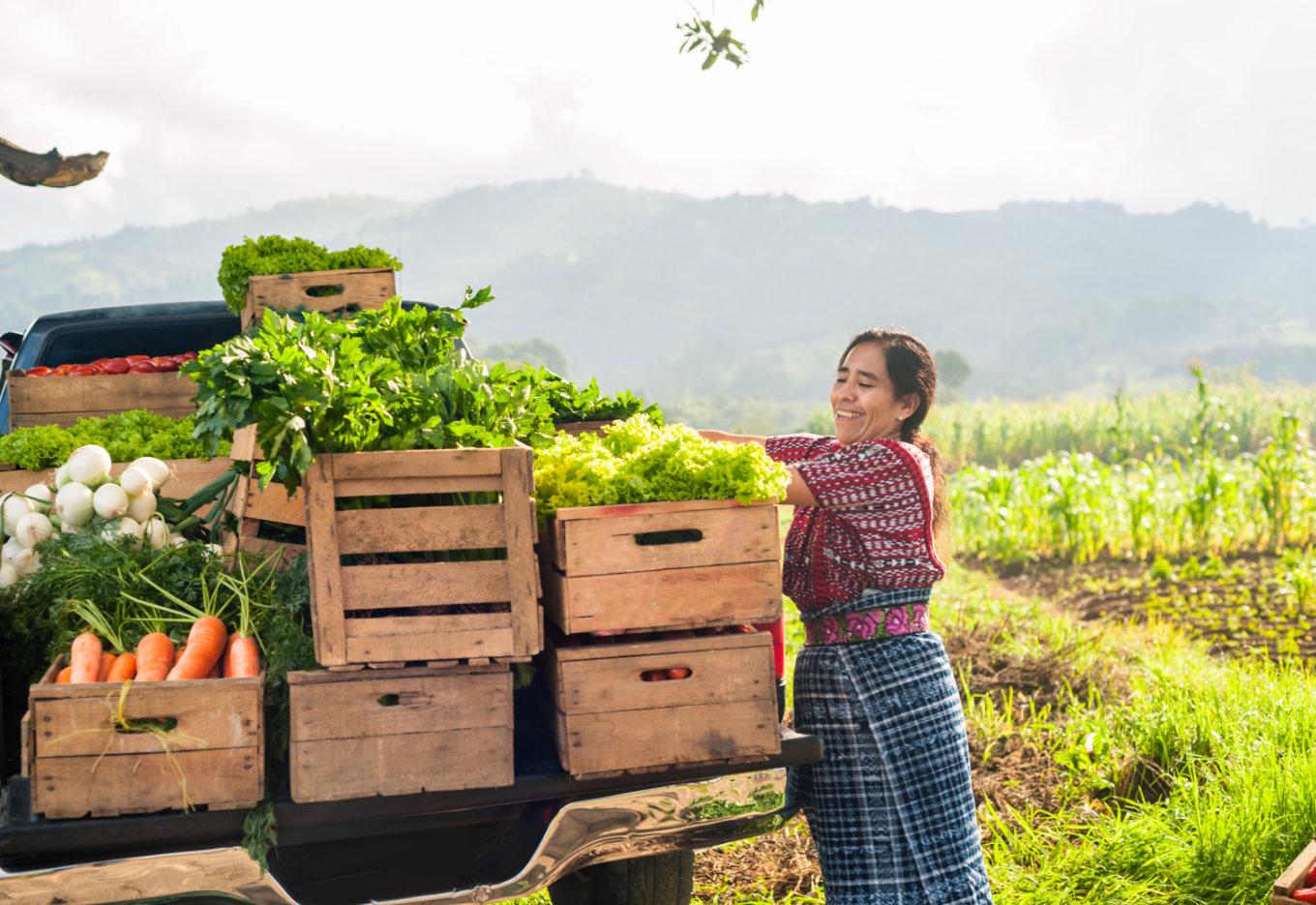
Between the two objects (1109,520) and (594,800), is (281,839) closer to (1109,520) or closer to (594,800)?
(594,800)

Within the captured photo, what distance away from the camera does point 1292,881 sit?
2684mm

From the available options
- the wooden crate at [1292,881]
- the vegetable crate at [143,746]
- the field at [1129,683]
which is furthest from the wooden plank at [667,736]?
the field at [1129,683]

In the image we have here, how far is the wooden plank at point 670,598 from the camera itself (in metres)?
2.42

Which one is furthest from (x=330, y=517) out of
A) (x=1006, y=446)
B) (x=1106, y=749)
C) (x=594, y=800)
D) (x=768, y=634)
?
(x=1006, y=446)

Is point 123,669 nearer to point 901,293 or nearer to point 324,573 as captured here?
point 324,573

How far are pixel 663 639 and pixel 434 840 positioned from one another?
0.82m

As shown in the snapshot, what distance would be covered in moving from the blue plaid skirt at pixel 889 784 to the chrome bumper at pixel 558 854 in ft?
0.89

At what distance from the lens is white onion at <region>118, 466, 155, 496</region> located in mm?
3068

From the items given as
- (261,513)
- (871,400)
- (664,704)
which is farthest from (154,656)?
(871,400)

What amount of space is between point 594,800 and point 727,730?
371 mm

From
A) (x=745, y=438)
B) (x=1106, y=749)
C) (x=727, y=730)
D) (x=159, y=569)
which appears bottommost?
(x=1106, y=749)

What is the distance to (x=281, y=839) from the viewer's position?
2.30 metres

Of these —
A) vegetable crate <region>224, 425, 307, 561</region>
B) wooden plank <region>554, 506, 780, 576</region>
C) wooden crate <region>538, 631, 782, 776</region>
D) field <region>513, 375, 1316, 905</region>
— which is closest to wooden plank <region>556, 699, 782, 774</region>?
wooden crate <region>538, 631, 782, 776</region>

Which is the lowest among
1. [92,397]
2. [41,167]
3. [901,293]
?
[92,397]
